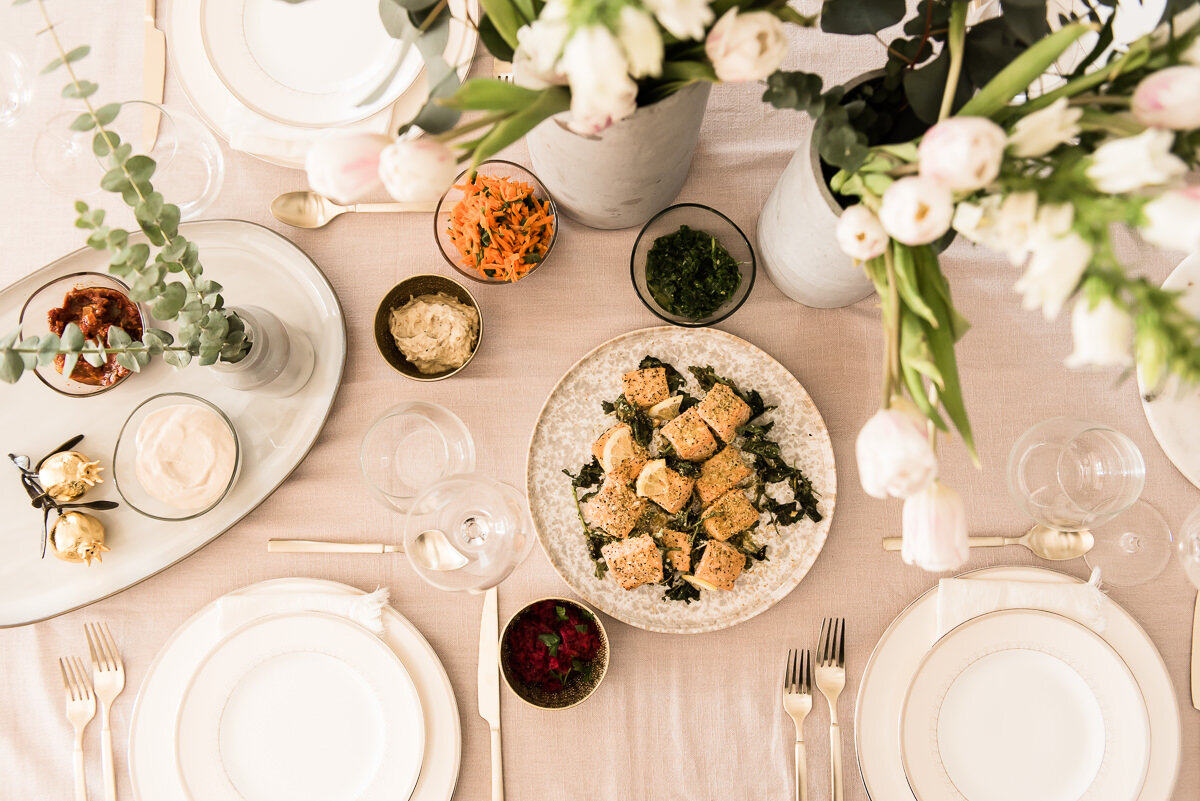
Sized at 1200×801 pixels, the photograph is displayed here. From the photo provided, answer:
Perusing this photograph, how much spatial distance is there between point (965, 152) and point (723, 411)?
24.2 inches

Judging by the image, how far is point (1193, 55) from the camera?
519 millimetres

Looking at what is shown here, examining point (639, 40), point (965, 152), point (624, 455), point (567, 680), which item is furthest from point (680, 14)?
point (567, 680)

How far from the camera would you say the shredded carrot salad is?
3.40 feet

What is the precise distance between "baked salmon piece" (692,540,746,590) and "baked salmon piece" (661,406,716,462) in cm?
14

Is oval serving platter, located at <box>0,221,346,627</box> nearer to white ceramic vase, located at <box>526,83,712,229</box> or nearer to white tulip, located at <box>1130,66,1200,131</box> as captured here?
white ceramic vase, located at <box>526,83,712,229</box>

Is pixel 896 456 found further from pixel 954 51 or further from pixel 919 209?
pixel 954 51

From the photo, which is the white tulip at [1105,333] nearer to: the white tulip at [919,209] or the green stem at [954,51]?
the white tulip at [919,209]

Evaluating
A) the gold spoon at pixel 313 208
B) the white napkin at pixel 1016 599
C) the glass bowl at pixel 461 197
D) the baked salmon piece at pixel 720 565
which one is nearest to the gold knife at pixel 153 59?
the gold spoon at pixel 313 208

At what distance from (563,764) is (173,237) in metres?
0.92

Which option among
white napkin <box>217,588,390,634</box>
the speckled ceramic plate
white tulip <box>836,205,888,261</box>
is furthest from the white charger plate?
white tulip <box>836,205,888,261</box>

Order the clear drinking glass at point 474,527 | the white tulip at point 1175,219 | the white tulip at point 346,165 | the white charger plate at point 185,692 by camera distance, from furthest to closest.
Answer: the white charger plate at point 185,692 < the clear drinking glass at point 474,527 < the white tulip at point 346,165 < the white tulip at point 1175,219

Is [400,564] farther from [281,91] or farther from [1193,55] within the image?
[1193,55]

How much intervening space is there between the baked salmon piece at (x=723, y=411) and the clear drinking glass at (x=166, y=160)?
86 centimetres

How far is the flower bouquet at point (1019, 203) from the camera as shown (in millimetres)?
466
